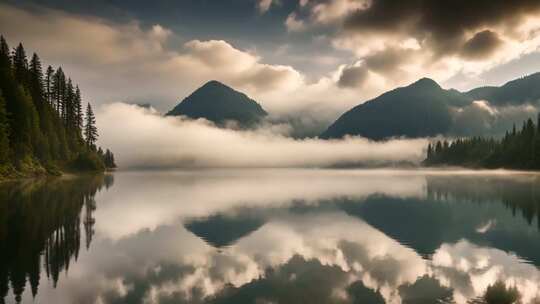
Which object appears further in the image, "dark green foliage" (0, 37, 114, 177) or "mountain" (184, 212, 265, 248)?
"dark green foliage" (0, 37, 114, 177)

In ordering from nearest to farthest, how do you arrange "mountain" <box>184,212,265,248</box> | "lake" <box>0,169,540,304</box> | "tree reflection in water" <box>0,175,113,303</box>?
"lake" <box>0,169,540,304</box>, "tree reflection in water" <box>0,175,113,303</box>, "mountain" <box>184,212,265,248</box>

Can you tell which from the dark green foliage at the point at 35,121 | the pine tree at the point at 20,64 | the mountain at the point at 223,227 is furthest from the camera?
the pine tree at the point at 20,64

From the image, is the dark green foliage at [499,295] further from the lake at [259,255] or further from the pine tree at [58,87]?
the pine tree at [58,87]

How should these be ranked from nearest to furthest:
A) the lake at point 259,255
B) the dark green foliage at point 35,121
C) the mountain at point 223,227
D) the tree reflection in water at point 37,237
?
the lake at point 259,255 → the tree reflection in water at point 37,237 → the mountain at point 223,227 → the dark green foliage at point 35,121

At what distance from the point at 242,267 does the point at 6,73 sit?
95.4 m

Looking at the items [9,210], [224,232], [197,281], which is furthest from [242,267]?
[9,210]

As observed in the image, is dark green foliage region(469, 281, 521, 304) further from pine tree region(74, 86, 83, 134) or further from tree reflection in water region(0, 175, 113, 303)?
pine tree region(74, 86, 83, 134)

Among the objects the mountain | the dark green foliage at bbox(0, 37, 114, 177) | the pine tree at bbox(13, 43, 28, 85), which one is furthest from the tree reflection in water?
the pine tree at bbox(13, 43, 28, 85)

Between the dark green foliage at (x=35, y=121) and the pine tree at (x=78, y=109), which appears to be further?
the pine tree at (x=78, y=109)

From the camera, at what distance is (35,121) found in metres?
98.8

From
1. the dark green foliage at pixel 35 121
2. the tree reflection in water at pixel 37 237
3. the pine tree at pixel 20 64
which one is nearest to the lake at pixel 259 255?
the tree reflection in water at pixel 37 237

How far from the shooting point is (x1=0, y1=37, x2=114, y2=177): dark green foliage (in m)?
87.7

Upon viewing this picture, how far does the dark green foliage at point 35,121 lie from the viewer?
87663mm

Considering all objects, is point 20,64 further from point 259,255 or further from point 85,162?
point 259,255
